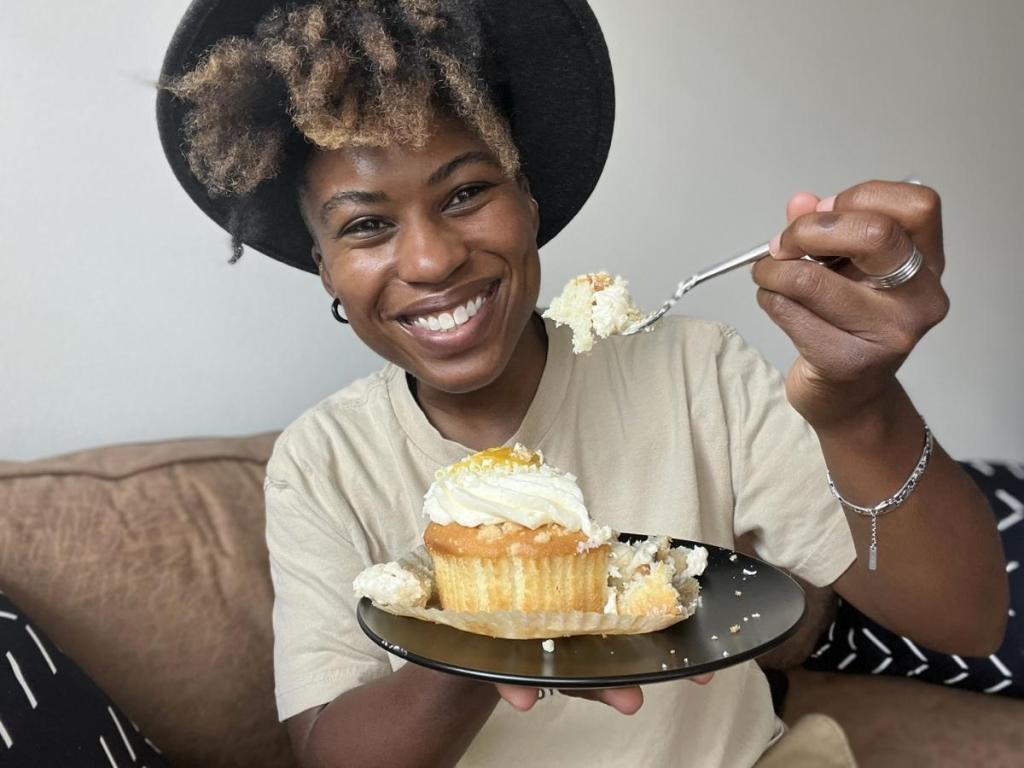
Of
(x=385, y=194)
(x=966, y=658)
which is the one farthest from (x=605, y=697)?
(x=966, y=658)

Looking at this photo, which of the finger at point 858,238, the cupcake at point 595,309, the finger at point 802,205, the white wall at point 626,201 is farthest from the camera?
the white wall at point 626,201

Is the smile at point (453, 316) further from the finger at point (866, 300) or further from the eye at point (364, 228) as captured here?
the finger at point (866, 300)

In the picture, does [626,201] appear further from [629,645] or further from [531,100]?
[629,645]

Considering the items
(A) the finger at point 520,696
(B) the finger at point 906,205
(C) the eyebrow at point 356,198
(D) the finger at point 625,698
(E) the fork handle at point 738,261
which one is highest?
(C) the eyebrow at point 356,198

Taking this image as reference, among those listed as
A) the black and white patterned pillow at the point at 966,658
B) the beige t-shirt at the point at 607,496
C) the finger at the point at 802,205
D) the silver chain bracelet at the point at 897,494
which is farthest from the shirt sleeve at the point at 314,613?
the black and white patterned pillow at the point at 966,658

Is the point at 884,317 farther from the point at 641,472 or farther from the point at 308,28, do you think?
the point at 308,28

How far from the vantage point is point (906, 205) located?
0.77m

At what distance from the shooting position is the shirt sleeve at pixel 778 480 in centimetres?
126

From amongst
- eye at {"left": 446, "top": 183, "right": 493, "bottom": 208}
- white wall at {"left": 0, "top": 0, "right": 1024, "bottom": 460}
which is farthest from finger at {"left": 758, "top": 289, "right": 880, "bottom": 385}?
white wall at {"left": 0, "top": 0, "right": 1024, "bottom": 460}

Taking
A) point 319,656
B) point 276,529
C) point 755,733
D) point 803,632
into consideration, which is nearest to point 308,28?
point 276,529

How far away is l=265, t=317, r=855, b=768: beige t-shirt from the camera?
1235 mm

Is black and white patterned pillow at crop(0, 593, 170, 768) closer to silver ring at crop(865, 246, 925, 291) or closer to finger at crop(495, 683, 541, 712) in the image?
finger at crop(495, 683, 541, 712)

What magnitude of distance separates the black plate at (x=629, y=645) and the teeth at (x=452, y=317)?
35 cm

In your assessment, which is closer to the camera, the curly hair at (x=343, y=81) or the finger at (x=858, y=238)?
the finger at (x=858, y=238)
